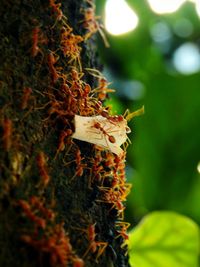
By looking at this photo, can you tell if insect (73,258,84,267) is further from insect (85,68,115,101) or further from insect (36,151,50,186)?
insect (85,68,115,101)

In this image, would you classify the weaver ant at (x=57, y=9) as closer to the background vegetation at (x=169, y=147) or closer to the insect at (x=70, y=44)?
the insect at (x=70, y=44)

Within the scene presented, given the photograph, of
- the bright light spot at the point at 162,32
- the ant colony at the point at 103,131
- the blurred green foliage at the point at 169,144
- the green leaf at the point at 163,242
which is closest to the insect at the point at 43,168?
the ant colony at the point at 103,131

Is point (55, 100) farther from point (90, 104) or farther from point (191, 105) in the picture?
point (191, 105)

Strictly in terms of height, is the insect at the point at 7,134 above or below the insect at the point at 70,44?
below

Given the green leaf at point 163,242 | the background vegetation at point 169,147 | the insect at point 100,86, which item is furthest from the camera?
the background vegetation at point 169,147

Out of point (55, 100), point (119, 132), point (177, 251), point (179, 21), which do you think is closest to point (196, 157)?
point (177, 251)

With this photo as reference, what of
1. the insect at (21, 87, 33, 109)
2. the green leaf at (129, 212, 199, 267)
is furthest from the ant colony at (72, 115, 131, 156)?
the green leaf at (129, 212, 199, 267)

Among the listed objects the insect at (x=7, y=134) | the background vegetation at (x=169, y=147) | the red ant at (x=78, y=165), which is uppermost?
the insect at (x=7, y=134)
